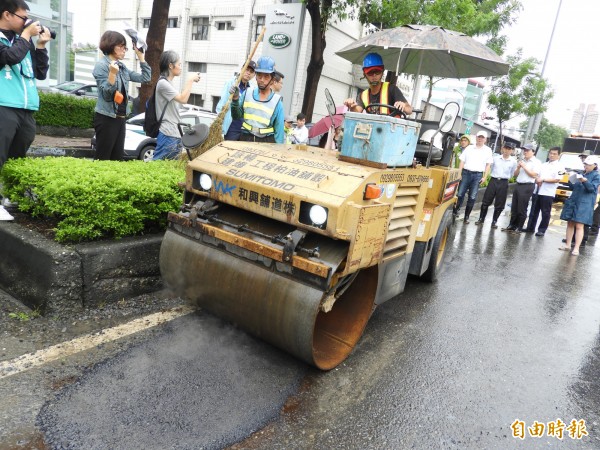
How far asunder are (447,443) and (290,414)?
0.95 meters

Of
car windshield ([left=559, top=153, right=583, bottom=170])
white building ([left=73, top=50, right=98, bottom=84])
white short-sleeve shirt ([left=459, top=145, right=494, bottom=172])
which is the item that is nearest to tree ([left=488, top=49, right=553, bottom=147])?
car windshield ([left=559, top=153, right=583, bottom=170])

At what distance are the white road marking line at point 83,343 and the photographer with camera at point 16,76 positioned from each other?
4.85 feet

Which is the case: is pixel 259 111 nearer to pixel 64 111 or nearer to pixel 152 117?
pixel 152 117

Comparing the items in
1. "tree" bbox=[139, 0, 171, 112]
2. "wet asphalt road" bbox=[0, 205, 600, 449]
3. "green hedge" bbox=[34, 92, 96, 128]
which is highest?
"tree" bbox=[139, 0, 171, 112]

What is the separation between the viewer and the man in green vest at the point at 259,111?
4.97 m

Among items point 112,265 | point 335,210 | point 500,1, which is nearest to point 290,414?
point 335,210

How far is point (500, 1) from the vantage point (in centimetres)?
1571

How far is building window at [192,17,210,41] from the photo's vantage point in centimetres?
2823

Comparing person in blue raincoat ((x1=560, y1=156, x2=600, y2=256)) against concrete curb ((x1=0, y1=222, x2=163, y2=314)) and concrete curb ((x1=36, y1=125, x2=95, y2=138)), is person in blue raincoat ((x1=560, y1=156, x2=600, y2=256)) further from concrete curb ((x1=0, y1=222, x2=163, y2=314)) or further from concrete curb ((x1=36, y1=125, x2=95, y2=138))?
concrete curb ((x1=36, y1=125, x2=95, y2=138))

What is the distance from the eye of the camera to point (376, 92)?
16.1ft

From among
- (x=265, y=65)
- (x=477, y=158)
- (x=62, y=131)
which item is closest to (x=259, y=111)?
(x=265, y=65)

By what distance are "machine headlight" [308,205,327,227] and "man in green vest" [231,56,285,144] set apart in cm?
243

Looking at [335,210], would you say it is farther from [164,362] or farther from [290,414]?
[164,362]

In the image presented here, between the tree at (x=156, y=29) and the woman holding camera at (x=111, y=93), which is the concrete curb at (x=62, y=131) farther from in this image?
the woman holding camera at (x=111, y=93)
